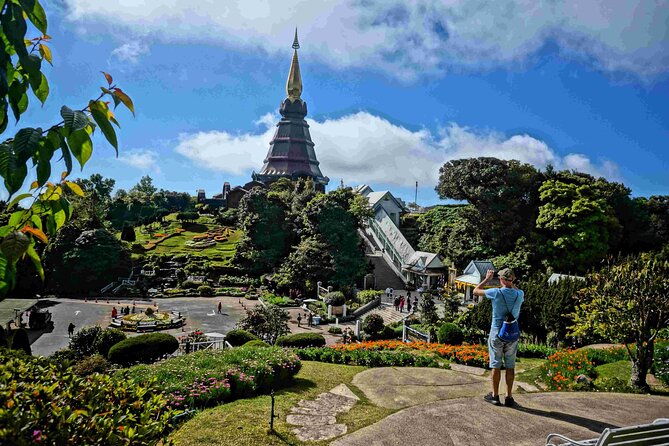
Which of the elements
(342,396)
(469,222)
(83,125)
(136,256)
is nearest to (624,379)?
(342,396)

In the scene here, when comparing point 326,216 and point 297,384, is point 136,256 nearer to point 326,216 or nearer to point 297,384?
point 326,216

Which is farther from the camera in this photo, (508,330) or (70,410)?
(508,330)

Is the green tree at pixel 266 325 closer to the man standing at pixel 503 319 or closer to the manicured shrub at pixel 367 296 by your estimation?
the manicured shrub at pixel 367 296

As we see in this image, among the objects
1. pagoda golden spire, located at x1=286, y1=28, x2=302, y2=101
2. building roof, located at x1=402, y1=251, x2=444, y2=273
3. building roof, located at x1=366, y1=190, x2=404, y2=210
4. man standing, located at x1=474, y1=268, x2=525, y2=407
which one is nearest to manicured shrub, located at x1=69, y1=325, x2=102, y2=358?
man standing, located at x1=474, y1=268, x2=525, y2=407

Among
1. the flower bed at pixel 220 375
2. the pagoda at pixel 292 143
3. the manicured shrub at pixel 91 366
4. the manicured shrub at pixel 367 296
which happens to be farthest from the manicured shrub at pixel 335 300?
the pagoda at pixel 292 143

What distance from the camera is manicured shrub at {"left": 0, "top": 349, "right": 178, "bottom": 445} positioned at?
2498mm

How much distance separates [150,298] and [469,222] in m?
30.7

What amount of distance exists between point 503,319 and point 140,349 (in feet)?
44.2

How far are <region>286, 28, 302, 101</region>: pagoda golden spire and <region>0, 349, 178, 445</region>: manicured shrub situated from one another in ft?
310

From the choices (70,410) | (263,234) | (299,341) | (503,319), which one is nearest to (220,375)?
(503,319)

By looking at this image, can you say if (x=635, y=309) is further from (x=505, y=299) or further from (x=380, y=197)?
(x=380, y=197)

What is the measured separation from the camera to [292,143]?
91.5 meters

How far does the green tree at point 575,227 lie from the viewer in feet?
115

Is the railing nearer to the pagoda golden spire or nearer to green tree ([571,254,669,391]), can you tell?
green tree ([571,254,669,391])
